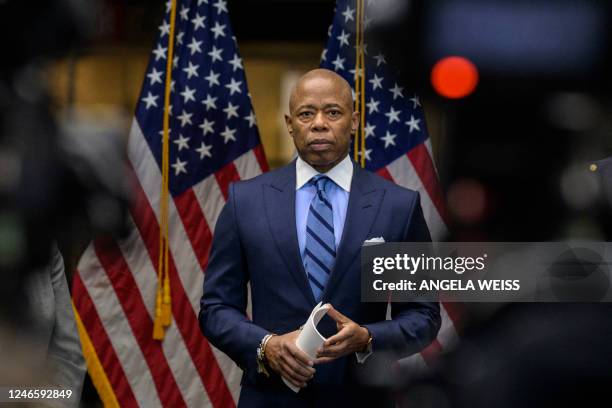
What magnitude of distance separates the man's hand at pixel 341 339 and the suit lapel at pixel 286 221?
0.51 ft

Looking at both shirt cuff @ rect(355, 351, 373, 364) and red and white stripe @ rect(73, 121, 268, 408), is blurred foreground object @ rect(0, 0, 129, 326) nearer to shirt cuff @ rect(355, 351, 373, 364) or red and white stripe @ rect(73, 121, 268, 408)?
shirt cuff @ rect(355, 351, 373, 364)

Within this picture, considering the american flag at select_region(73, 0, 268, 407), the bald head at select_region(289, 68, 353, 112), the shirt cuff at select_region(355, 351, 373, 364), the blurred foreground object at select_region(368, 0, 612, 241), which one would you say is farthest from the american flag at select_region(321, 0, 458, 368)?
the shirt cuff at select_region(355, 351, 373, 364)

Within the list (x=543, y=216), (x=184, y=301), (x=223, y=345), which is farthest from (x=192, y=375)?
(x=543, y=216)

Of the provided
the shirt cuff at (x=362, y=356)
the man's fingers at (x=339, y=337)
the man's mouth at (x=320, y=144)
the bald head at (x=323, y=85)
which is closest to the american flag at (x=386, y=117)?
the bald head at (x=323, y=85)

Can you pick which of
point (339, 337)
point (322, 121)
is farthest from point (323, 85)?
point (339, 337)

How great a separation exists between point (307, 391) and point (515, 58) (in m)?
1.45

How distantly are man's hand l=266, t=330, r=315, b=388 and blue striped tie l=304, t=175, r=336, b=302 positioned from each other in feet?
0.68

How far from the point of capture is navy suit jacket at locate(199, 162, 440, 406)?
279cm

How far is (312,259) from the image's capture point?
284 centimetres

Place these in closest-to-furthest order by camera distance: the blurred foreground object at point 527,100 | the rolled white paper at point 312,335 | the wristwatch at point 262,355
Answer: the rolled white paper at point 312,335 < the wristwatch at point 262,355 < the blurred foreground object at point 527,100

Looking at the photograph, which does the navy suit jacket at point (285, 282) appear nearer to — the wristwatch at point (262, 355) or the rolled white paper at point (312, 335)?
the wristwatch at point (262, 355)

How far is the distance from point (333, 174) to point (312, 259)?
0.29 metres

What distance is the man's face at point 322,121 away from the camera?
2893mm

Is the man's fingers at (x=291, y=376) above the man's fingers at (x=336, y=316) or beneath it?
beneath
